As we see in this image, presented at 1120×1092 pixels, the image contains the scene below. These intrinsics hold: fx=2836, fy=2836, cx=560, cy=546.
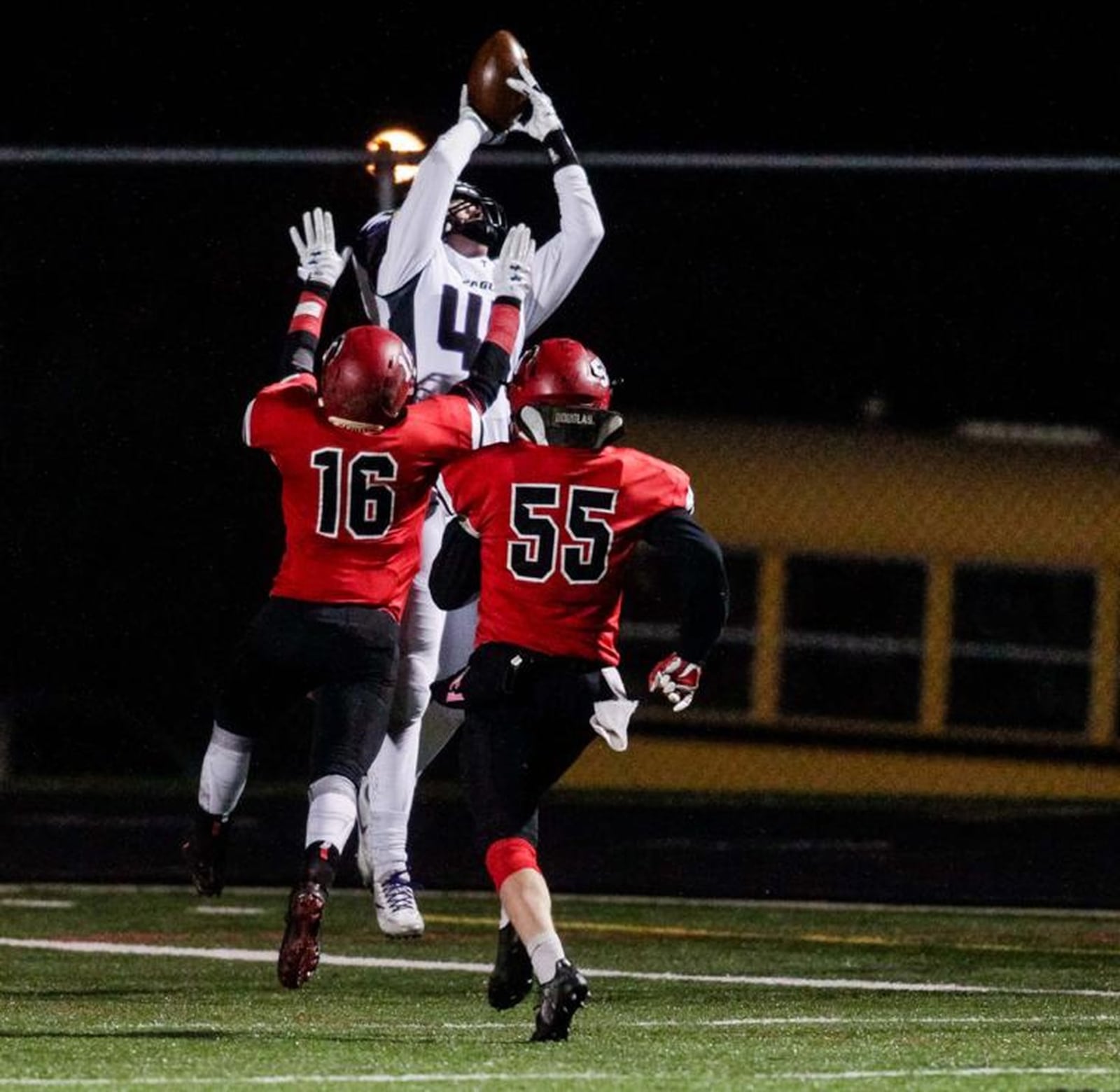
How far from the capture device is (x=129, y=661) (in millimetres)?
25062

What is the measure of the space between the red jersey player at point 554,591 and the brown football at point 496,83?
1872 mm

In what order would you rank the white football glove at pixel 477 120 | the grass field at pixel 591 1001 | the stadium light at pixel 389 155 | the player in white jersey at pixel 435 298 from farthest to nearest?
1. the stadium light at pixel 389 155
2. the white football glove at pixel 477 120
3. the player in white jersey at pixel 435 298
4. the grass field at pixel 591 1001

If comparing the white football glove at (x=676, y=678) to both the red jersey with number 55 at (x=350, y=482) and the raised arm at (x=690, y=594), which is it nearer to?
the raised arm at (x=690, y=594)

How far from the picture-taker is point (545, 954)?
24.8ft

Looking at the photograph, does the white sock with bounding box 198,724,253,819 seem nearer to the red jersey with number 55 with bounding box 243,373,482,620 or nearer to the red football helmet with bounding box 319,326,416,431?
the red jersey with number 55 with bounding box 243,373,482,620

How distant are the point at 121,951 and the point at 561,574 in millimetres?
3875

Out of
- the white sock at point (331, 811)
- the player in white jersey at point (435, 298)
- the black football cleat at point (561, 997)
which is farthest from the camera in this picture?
the player in white jersey at point (435, 298)

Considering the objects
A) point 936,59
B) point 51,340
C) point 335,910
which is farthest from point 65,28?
point 335,910

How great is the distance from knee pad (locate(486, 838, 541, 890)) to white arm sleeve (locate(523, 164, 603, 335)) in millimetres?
2458

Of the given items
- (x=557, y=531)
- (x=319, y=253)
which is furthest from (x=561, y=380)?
(x=319, y=253)

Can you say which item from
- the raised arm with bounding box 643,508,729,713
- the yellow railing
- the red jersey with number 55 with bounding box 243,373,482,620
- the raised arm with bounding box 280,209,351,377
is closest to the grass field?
the raised arm with bounding box 643,508,729,713

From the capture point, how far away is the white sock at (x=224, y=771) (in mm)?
9219

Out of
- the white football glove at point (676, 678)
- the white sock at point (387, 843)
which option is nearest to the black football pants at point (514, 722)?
the white football glove at point (676, 678)

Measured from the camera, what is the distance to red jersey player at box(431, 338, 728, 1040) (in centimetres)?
805
